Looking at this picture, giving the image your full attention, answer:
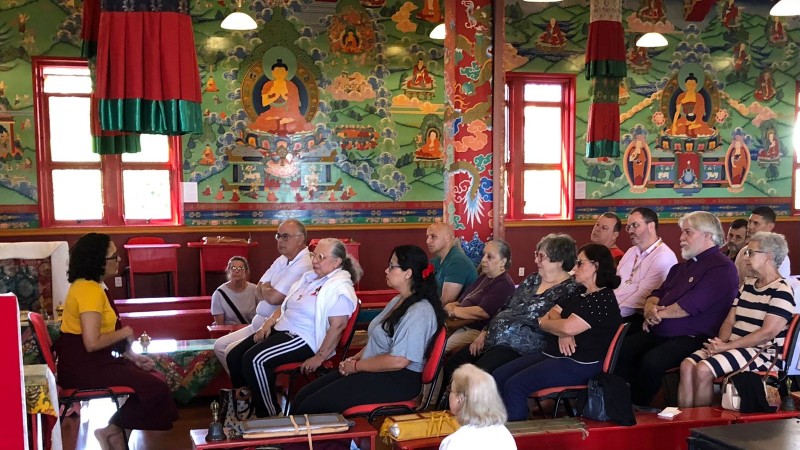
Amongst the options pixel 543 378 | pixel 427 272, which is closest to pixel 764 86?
pixel 543 378

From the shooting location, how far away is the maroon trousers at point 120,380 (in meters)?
4.70

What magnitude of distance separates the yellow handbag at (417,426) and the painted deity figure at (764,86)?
35.6ft

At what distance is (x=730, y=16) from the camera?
42.4ft

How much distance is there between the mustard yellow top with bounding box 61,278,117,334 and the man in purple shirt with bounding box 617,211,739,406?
3422 mm

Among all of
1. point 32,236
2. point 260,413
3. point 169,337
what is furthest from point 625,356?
point 32,236

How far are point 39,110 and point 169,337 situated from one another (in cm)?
474

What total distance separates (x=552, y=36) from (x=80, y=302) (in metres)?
9.16

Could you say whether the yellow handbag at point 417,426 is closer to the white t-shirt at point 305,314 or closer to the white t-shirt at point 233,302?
the white t-shirt at point 305,314

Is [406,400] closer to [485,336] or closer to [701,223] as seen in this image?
[485,336]

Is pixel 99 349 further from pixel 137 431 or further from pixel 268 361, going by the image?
pixel 137 431

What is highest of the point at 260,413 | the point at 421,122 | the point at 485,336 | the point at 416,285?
the point at 421,122

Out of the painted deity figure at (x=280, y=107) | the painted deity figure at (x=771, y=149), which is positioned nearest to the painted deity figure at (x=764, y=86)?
the painted deity figure at (x=771, y=149)

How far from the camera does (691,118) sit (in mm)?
12836

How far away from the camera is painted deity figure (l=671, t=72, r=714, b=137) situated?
12.8 meters
